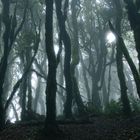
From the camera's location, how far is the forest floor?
10742mm

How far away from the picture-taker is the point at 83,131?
39.9 ft

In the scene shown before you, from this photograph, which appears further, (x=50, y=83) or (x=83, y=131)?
(x=83, y=131)

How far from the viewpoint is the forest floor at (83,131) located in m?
10.7

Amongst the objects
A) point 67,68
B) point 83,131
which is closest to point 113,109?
point 67,68

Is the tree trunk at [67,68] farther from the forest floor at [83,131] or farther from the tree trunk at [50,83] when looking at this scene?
the tree trunk at [50,83]

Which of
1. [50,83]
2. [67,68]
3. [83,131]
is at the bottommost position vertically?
[83,131]

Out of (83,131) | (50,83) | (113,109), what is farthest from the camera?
(113,109)

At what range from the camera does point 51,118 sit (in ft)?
36.0

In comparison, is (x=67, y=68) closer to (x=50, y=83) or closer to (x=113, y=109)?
(x=113, y=109)

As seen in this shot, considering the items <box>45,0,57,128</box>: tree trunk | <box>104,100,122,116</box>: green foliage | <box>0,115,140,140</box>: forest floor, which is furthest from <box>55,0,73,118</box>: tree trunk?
<box>45,0,57,128</box>: tree trunk

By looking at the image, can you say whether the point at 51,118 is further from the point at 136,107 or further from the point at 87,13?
the point at 87,13

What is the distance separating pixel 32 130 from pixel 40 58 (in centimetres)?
1986

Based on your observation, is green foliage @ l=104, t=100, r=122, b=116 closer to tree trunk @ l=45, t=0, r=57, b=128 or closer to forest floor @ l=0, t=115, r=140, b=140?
forest floor @ l=0, t=115, r=140, b=140

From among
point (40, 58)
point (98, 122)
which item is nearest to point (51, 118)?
point (98, 122)
